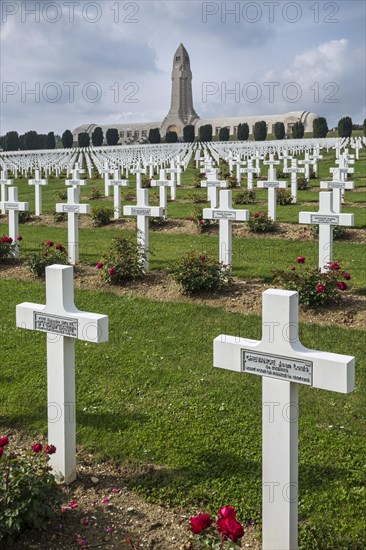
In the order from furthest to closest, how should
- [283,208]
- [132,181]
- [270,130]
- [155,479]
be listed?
1. [270,130]
2. [132,181]
3. [283,208]
4. [155,479]

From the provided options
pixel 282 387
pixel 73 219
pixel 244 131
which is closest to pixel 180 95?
pixel 244 131

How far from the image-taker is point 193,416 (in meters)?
4.73

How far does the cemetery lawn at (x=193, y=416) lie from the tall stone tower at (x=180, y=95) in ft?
285

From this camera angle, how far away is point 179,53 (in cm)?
9212

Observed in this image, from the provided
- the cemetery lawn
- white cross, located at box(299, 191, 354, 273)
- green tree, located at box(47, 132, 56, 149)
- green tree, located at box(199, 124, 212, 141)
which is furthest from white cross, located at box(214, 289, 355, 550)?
green tree, located at box(47, 132, 56, 149)

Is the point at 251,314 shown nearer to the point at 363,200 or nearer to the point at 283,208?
the point at 283,208

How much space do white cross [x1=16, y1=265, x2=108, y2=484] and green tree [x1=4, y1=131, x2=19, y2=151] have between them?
210 feet

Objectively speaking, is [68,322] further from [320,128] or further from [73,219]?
[320,128]

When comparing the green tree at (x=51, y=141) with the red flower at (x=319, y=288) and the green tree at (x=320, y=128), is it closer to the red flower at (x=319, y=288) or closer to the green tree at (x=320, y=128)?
the green tree at (x=320, y=128)

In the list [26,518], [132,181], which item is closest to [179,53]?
[132,181]

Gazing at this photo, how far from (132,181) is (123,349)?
19612mm

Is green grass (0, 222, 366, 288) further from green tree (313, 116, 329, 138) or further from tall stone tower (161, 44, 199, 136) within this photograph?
tall stone tower (161, 44, 199, 136)

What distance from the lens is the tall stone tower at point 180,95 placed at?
91562 millimetres

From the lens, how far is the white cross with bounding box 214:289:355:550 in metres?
3.00
